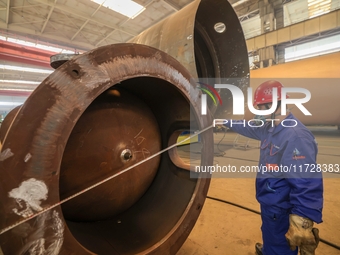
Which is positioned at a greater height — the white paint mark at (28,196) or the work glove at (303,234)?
the white paint mark at (28,196)

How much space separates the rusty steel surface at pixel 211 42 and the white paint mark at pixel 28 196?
3.50 feet

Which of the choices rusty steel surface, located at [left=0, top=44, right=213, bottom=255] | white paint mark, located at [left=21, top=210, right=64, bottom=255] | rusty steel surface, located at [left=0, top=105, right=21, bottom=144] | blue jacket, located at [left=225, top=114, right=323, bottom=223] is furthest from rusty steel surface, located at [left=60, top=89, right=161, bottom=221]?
rusty steel surface, located at [left=0, top=105, right=21, bottom=144]

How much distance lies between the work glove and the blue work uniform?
0.04 meters

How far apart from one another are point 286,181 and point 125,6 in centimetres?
618

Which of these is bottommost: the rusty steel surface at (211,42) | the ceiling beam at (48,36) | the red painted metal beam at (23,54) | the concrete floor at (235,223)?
the concrete floor at (235,223)

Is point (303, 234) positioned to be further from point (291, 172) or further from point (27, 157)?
point (27, 157)

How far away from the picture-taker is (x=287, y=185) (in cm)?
108

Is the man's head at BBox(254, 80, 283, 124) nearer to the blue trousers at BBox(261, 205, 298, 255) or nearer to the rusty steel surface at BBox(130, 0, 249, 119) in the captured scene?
the rusty steel surface at BBox(130, 0, 249, 119)

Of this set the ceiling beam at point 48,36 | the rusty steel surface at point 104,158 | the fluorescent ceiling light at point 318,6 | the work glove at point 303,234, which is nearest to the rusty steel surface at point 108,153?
the rusty steel surface at point 104,158

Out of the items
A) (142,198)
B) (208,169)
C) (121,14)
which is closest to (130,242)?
(142,198)

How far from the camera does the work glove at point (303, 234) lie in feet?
3.16

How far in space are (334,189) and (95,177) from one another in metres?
2.74

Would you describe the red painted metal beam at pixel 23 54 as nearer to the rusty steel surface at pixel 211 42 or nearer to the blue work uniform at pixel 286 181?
the rusty steel surface at pixel 211 42

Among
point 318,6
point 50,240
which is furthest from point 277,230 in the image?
point 318,6
